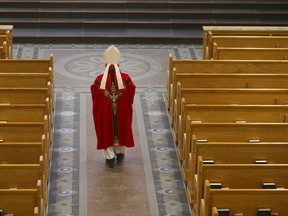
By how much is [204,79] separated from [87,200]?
3192mm

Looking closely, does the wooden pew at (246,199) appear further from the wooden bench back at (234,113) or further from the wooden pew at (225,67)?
the wooden pew at (225,67)

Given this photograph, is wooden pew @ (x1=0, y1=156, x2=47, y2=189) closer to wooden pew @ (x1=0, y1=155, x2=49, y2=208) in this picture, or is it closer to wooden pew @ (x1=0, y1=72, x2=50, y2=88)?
wooden pew @ (x1=0, y1=155, x2=49, y2=208)

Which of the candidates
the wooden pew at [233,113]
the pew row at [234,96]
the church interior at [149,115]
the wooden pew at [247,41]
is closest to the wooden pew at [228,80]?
the church interior at [149,115]

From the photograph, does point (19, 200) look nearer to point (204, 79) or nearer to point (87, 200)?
point (87, 200)

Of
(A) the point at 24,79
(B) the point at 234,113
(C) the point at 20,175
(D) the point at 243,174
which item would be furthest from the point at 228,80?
(C) the point at 20,175

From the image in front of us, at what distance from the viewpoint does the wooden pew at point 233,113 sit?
11.1 meters

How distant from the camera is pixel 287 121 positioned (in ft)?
36.4

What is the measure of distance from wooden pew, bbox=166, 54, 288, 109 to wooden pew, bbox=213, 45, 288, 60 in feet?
2.29

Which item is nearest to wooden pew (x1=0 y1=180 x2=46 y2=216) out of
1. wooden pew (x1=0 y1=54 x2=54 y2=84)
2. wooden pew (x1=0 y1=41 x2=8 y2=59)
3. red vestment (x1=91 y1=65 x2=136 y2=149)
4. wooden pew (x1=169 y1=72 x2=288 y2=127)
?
red vestment (x1=91 y1=65 x2=136 y2=149)

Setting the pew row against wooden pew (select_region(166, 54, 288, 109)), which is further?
wooden pew (select_region(166, 54, 288, 109))

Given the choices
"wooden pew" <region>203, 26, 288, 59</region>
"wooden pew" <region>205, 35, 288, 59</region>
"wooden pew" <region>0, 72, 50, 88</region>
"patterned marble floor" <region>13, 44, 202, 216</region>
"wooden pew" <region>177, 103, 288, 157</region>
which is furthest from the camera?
"wooden pew" <region>203, 26, 288, 59</region>

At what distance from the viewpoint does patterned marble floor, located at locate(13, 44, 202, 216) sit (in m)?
10.3

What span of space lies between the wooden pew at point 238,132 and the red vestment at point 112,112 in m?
1.18

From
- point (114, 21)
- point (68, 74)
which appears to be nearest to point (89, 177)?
point (68, 74)
